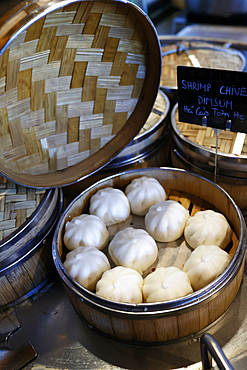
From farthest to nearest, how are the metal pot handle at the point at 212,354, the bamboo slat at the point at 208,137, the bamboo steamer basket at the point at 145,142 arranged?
the bamboo steamer basket at the point at 145,142, the bamboo slat at the point at 208,137, the metal pot handle at the point at 212,354

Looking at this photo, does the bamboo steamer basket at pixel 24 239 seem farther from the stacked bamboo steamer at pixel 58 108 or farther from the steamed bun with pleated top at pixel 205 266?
the steamed bun with pleated top at pixel 205 266

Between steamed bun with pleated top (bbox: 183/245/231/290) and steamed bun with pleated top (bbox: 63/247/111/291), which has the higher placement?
steamed bun with pleated top (bbox: 63/247/111/291)

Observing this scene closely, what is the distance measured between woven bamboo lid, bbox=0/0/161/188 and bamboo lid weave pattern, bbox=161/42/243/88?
0.76 metres

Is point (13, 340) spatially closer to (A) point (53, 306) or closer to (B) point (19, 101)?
(A) point (53, 306)

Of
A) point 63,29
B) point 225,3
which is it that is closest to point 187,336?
point 63,29

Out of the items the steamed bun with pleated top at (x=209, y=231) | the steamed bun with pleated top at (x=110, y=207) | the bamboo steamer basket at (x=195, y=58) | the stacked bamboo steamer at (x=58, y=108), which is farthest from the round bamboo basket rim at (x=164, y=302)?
the bamboo steamer basket at (x=195, y=58)

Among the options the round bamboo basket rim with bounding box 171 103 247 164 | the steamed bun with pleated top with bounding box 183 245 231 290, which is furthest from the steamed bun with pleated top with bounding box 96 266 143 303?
the round bamboo basket rim with bounding box 171 103 247 164

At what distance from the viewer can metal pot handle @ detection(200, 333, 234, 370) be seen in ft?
2.53

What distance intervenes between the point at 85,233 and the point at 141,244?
0.84 feet

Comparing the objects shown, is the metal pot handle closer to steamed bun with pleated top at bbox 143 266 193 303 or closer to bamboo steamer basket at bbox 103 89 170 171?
steamed bun with pleated top at bbox 143 266 193 303

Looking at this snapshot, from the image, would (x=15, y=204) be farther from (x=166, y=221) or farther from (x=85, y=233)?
(x=166, y=221)

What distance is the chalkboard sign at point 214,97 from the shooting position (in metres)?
1.30

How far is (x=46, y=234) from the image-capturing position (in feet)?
4.71

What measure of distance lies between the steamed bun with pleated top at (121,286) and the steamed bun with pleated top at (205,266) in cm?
20
